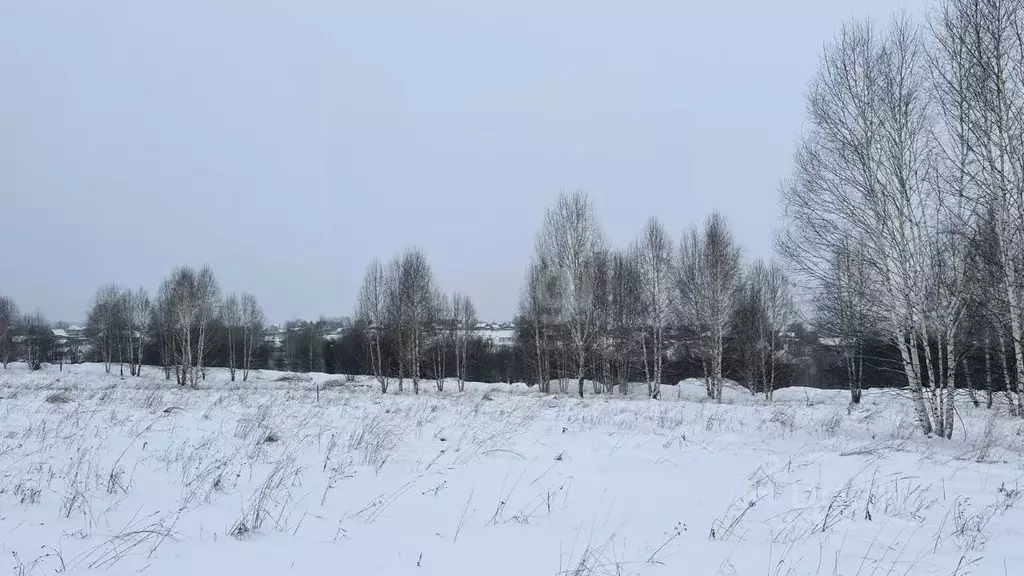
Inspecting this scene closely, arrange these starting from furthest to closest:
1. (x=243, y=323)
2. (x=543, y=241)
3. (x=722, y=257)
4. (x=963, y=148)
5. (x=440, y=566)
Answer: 1. (x=243, y=323)
2. (x=543, y=241)
3. (x=722, y=257)
4. (x=963, y=148)
5. (x=440, y=566)

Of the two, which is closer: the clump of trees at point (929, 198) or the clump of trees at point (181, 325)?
the clump of trees at point (929, 198)

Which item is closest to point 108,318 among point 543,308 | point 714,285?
point 543,308

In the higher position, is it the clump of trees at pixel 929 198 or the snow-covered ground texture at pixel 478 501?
the clump of trees at pixel 929 198

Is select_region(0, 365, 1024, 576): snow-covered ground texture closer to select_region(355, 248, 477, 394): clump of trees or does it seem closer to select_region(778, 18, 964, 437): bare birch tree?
select_region(778, 18, 964, 437): bare birch tree

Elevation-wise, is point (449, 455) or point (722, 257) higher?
point (722, 257)

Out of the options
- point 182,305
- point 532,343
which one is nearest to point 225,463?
point 532,343

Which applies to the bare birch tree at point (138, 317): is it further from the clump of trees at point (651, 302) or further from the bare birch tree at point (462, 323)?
the clump of trees at point (651, 302)

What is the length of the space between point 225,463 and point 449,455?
265 cm

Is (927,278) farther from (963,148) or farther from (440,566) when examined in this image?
(440,566)

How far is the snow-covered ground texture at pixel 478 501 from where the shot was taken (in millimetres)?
3227

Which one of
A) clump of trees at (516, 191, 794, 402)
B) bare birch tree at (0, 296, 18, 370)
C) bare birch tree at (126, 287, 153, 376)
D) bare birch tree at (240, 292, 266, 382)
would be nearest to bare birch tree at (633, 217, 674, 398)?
clump of trees at (516, 191, 794, 402)

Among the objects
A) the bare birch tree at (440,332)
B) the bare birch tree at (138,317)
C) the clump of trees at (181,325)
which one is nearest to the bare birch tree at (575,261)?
the bare birch tree at (440,332)

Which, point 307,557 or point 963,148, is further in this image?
point 963,148

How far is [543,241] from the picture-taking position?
25.7 m
